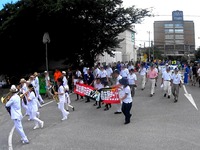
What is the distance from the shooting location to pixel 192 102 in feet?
56.1

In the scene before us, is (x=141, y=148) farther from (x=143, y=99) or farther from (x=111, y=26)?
(x=111, y=26)

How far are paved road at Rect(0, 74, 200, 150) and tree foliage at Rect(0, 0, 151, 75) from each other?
13051mm

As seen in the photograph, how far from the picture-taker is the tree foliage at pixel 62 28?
89.5ft

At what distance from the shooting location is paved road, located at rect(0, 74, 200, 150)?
30.3 ft

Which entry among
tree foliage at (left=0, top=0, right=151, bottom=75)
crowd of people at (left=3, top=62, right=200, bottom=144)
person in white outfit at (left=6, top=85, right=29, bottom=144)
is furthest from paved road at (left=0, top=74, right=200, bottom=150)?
tree foliage at (left=0, top=0, right=151, bottom=75)

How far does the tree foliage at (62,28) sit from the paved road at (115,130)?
42.8 ft

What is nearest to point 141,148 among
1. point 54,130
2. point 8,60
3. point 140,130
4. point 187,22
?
point 140,130

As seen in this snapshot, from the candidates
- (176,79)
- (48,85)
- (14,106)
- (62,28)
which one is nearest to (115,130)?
(14,106)

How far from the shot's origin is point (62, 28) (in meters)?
29.7

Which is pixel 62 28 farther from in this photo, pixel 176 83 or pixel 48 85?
pixel 176 83

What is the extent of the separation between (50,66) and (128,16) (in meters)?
11.7

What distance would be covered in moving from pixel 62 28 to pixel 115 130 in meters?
20.0

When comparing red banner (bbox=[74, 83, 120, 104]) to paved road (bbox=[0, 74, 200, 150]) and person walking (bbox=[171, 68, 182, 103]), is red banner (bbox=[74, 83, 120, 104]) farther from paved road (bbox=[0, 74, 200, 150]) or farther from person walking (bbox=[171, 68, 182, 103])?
person walking (bbox=[171, 68, 182, 103])

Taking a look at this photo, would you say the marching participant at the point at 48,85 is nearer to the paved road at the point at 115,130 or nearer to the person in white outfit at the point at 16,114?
the paved road at the point at 115,130
